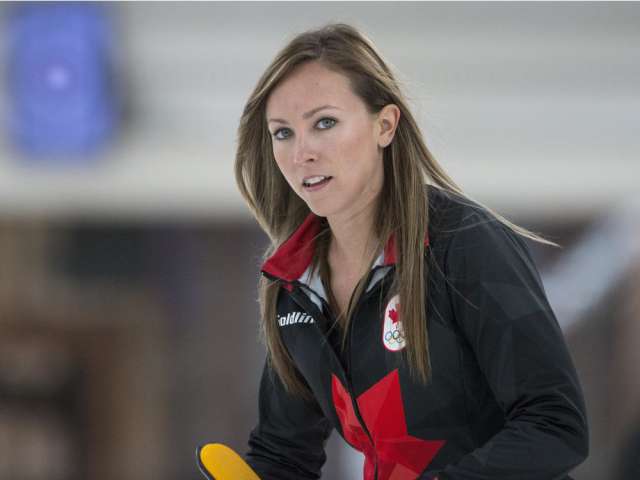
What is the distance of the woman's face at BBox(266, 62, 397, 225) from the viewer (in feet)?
5.84

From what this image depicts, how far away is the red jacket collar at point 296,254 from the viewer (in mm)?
1949

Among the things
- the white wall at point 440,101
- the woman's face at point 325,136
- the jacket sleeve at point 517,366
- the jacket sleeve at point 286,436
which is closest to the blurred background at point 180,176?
the white wall at point 440,101

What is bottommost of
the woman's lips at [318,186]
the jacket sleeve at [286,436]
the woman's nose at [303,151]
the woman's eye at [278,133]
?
the jacket sleeve at [286,436]

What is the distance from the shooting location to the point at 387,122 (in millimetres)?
1829

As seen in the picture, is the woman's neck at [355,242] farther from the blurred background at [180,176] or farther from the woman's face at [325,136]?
the blurred background at [180,176]

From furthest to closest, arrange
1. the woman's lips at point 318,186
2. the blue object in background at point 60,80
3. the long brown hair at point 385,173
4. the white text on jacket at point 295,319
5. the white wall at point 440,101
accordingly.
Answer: the white wall at point 440,101 → the blue object in background at point 60,80 → the white text on jacket at point 295,319 → the woman's lips at point 318,186 → the long brown hair at point 385,173

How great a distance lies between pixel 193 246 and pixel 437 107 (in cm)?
128

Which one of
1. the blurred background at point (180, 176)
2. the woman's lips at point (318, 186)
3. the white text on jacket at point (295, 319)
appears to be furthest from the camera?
the blurred background at point (180, 176)

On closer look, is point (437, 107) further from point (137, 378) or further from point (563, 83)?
point (137, 378)

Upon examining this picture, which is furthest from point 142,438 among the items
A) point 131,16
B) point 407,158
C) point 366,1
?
point 407,158

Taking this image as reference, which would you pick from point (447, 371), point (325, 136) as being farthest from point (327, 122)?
point (447, 371)

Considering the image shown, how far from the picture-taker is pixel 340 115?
1781 millimetres

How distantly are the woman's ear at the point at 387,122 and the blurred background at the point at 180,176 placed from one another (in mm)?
2958

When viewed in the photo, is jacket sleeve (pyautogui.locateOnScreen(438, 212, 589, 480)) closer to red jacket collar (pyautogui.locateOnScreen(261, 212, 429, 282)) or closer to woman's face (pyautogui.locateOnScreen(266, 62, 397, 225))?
woman's face (pyautogui.locateOnScreen(266, 62, 397, 225))
